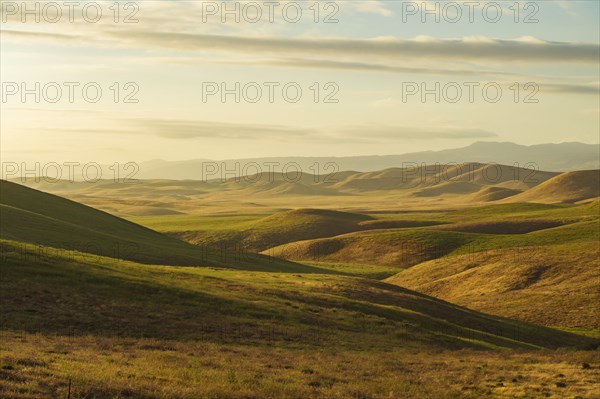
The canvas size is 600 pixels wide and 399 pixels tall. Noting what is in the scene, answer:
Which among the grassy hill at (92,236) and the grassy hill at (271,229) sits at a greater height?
the grassy hill at (92,236)

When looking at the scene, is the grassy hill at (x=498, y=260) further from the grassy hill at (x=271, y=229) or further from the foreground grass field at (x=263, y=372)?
the foreground grass field at (x=263, y=372)

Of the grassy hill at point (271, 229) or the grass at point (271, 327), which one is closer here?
the grass at point (271, 327)

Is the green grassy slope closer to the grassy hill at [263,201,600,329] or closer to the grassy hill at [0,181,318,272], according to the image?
the grassy hill at [263,201,600,329]

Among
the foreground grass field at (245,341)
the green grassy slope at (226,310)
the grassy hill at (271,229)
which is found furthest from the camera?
the grassy hill at (271,229)

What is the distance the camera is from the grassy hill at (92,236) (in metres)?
81.4

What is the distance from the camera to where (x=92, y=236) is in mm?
91688

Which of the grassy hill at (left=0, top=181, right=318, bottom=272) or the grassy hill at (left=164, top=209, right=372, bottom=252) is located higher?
the grassy hill at (left=0, top=181, right=318, bottom=272)

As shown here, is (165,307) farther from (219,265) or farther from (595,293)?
(595,293)

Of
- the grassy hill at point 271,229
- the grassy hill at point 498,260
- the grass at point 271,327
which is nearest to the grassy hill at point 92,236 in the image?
the grass at point 271,327

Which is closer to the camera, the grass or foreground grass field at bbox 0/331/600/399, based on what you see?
foreground grass field at bbox 0/331/600/399

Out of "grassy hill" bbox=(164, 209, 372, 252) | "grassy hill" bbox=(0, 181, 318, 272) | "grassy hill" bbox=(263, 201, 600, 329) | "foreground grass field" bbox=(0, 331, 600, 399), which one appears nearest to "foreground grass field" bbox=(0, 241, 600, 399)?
"foreground grass field" bbox=(0, 331, 600, 399)

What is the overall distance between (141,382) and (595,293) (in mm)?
68301

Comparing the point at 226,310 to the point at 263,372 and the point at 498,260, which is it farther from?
the point at 498,260

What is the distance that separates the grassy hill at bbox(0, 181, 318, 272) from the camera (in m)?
81.4
